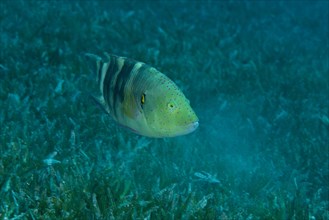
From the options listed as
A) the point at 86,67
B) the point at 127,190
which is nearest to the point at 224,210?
the point at 127,190

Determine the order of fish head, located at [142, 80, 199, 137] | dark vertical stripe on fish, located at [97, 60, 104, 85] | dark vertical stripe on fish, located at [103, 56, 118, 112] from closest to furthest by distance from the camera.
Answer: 1. fish head, located at [142, 80, 199, 137]
2. dark vertical stripe on fish, located at [103, 56, 118, 112]
3. dark vertical stripe on fish, located at [97, 60, 104, 85]

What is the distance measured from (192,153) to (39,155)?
1.77 metres

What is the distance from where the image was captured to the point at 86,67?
6.63 m

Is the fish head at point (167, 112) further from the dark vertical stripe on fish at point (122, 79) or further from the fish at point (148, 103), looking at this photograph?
the dark vertical stripe on fish at point (122, 79)

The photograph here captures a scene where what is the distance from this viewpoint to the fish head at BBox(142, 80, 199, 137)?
10.6ft

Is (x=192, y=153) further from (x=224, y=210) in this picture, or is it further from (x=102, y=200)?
(x=102, y=200)

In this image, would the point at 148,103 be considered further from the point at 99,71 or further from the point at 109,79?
the point at 99,71

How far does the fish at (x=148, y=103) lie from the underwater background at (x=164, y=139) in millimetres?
722

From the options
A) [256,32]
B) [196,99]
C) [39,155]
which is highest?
[39,155]

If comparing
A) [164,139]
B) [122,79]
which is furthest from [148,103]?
[164,139]

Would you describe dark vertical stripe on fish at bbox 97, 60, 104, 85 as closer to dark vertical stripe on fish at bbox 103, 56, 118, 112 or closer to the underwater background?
dark vertical stripe on fish at bbox 103, 56, 118, 112

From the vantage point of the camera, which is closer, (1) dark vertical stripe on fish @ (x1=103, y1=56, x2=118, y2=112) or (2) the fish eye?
(2) the fish eye

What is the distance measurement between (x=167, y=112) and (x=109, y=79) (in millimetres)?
695

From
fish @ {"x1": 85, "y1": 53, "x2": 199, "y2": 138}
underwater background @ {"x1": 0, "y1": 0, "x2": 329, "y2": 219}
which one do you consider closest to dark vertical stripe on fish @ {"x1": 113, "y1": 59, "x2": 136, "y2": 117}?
fish @ {"x1": 85, "y1": 53, "x2": 199, "y2": 138}
